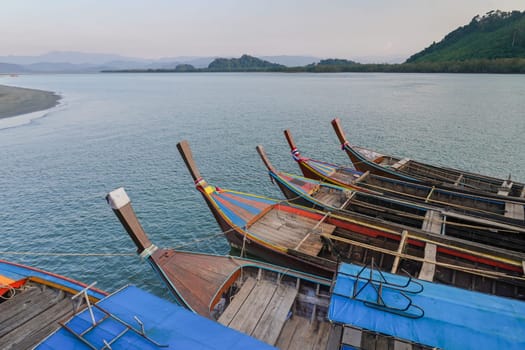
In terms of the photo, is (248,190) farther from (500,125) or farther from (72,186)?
(500,125)

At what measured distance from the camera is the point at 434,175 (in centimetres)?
2061

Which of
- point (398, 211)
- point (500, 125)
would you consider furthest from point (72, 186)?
point (500, 125)

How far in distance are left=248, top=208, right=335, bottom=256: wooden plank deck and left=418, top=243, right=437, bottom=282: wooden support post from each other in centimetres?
388

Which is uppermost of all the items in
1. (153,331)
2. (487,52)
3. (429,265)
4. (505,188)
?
(487,52)

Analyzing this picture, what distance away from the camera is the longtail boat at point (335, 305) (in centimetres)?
627

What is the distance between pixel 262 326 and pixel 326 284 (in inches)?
99.4

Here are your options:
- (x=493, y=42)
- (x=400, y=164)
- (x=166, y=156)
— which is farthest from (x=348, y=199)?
(x=493, y=42)

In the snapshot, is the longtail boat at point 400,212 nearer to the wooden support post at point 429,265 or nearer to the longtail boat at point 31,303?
the wooden support post at point 429,265

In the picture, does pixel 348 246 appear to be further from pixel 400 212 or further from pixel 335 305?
pixel 335 305

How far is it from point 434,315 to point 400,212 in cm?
947

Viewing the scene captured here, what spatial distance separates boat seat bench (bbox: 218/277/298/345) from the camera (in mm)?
8367

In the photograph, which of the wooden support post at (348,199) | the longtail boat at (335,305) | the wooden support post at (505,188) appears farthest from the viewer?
the wooden support post at (505,188)

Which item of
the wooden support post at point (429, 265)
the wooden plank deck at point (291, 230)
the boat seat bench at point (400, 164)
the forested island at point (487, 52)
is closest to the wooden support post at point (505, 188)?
the boat seat bench at point (400, 164)

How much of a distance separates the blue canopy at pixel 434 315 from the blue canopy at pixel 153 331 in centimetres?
244
